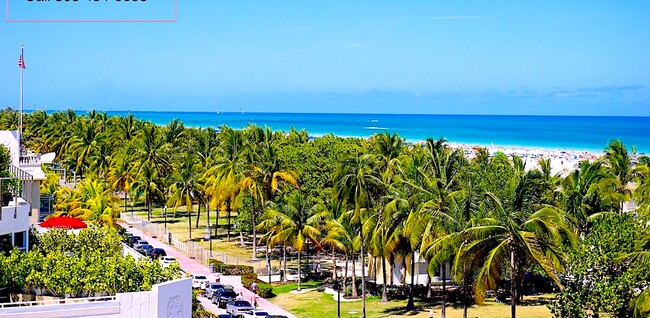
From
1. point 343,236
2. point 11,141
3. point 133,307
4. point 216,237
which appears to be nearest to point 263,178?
point 216,237

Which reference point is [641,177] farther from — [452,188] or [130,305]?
[130,305]

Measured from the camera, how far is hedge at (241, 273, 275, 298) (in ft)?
155

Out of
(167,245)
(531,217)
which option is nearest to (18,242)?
(531,217)

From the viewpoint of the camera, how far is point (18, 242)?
2692 cm

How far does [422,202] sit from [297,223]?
36.9ft

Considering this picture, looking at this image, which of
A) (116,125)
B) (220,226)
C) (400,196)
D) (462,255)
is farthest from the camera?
(116,125)

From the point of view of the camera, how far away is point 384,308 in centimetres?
4453

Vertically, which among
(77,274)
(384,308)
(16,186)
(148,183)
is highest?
(16,186)

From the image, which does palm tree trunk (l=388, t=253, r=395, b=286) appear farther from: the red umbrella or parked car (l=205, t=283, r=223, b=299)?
the red umbrella

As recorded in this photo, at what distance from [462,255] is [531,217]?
9.73ft

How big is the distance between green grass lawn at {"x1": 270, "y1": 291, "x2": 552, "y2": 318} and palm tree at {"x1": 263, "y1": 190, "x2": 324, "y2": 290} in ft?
10.8

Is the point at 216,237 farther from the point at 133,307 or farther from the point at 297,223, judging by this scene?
the point at 133,307

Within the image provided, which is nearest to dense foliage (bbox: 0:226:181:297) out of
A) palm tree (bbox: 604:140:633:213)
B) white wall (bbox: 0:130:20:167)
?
white wall (bbox: 0:130:20:167)

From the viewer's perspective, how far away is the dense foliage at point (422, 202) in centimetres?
3080
